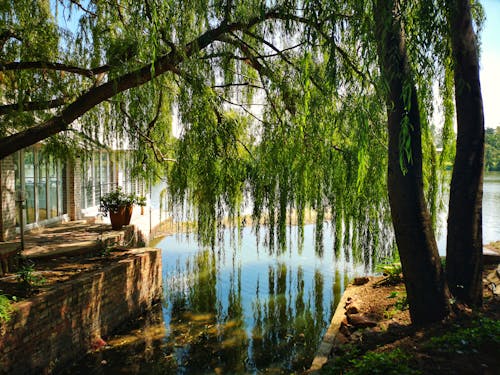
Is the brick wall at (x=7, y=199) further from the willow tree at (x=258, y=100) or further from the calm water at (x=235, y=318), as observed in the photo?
the calm water at (x=235, y=318)

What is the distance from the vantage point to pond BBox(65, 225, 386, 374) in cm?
550

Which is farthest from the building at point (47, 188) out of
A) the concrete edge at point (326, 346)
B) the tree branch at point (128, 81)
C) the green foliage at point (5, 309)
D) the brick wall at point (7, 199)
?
the concrete edge at point (326, 346)

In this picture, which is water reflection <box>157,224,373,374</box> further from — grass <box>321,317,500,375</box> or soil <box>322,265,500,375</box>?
grass <box>321,317,500,375</box>

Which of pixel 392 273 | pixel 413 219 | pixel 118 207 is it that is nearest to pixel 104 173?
pixel 118 207

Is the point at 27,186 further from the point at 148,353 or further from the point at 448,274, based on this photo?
the point at 448,274

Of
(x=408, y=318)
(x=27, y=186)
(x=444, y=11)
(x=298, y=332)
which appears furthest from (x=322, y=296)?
(x=27, y=186)

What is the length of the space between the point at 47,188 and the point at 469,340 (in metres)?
10.2

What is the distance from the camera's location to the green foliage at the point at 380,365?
9.61 feet

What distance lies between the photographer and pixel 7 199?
8.77 m

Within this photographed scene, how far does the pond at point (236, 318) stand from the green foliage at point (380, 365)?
1.92 meters

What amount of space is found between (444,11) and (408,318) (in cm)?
299

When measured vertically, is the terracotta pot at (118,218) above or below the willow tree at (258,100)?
below

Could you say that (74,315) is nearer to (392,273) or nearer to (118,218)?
(392,273)

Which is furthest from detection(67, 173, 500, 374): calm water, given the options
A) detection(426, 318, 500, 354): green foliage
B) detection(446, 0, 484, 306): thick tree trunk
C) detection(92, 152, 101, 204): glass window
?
detection(92, 152, 101, 204): glass window
